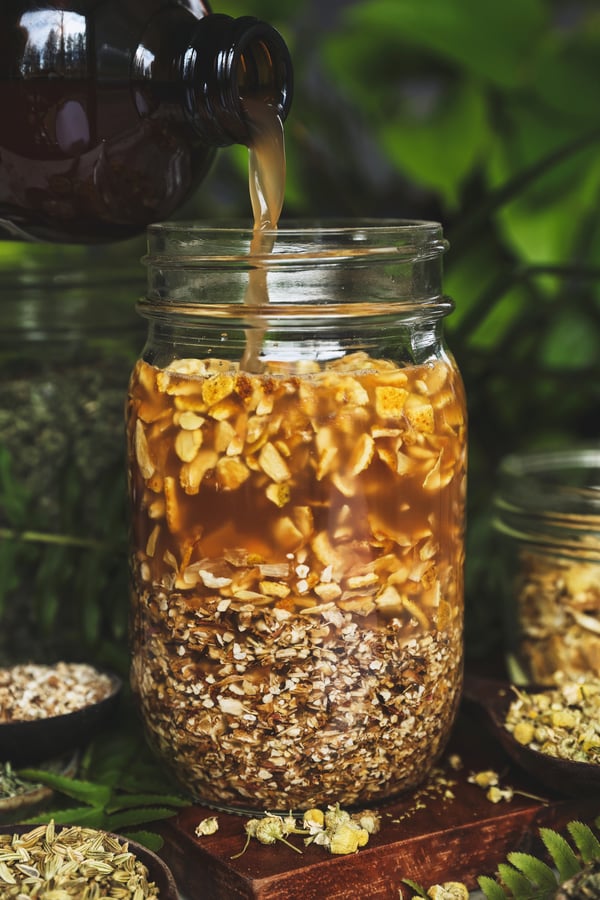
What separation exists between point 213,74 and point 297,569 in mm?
320

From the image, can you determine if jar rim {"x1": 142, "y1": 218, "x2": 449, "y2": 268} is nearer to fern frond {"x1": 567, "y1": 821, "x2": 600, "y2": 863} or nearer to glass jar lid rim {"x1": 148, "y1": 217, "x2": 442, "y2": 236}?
glass jar lid rim {"x1": 148, "y1": 217, "x2": 442, "y2": 236}

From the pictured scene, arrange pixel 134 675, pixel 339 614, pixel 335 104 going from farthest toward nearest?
1. pixel 335 104
2. pixel 134 675
3. pixel 339 614

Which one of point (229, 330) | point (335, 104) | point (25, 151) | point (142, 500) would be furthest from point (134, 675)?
point (335, 104)

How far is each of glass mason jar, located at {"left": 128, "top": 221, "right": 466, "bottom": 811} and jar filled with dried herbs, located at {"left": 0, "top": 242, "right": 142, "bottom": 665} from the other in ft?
0.76

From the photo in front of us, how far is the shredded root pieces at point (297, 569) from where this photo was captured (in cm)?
75

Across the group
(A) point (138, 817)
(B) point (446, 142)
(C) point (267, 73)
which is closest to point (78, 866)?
(A) point (138, 817)

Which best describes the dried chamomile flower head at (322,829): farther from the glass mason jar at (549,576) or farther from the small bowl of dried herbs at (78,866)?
the glass mason jar at (549,576)

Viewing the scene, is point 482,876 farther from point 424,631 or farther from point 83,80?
point 83,80

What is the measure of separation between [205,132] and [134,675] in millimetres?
395

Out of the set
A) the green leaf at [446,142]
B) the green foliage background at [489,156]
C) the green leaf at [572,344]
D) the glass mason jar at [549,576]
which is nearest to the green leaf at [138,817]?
the glass mason jar at [549,576]

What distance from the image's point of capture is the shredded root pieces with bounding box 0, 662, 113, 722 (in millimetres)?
876

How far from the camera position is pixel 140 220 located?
86cm

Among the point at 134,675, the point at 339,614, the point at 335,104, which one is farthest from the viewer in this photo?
the point at 335,104

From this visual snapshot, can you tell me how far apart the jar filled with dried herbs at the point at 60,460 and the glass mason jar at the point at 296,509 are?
23 cm
